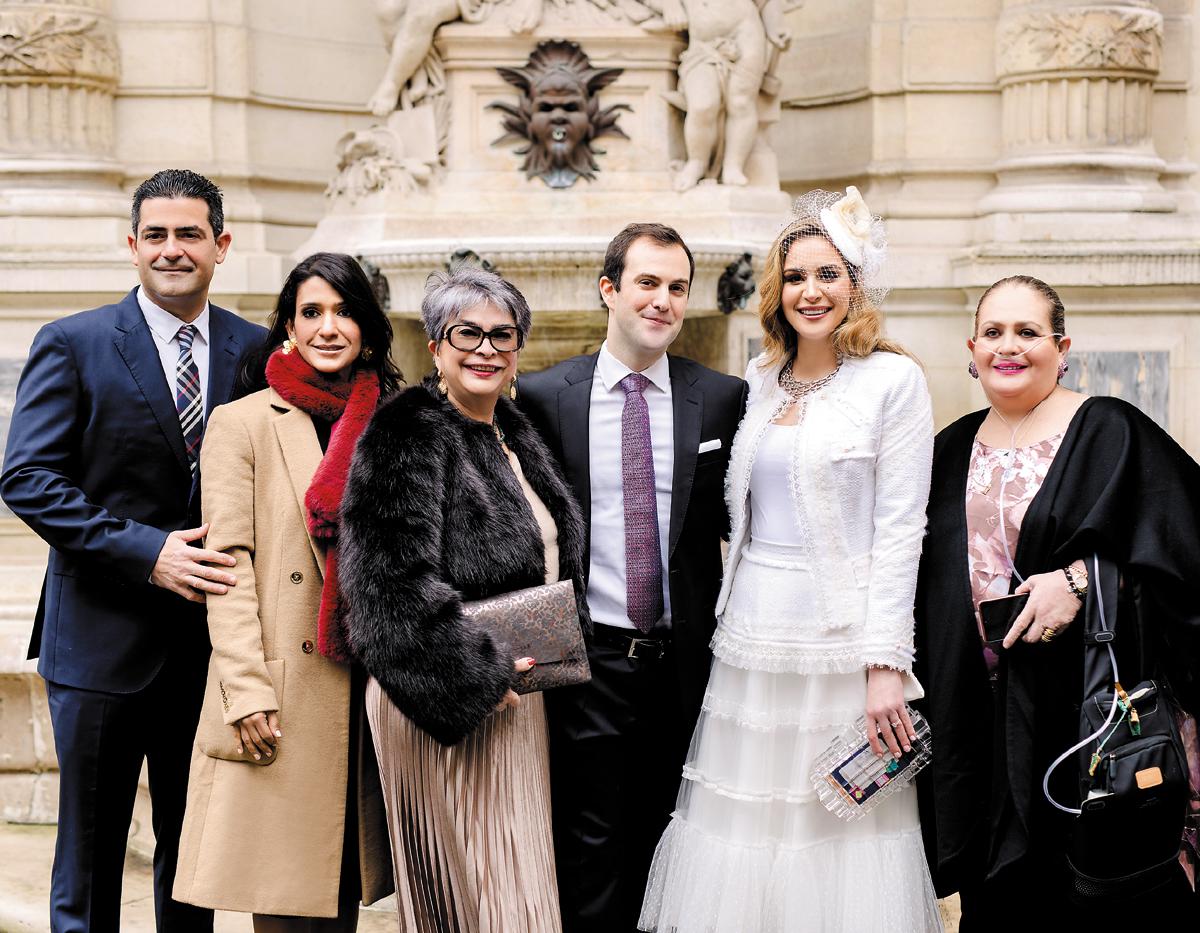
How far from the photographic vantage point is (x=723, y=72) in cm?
631

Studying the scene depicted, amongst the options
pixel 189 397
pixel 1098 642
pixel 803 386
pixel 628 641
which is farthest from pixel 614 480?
pixel 1098 642

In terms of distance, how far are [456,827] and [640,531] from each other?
78 centimetres

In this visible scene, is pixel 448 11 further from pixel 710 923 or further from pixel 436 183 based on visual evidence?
pixel 710 923

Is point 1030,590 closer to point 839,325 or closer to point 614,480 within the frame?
point 839,325

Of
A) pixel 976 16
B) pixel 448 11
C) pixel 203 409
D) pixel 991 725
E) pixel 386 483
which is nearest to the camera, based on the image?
pixel 386 483

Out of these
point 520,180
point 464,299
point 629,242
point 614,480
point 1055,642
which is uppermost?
point 520,180

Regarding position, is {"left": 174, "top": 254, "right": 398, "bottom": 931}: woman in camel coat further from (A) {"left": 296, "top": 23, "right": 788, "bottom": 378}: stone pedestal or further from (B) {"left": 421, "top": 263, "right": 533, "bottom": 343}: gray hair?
(A) {"left": 296, "top": 23, "right": 788, "bottom": 378}: stone pedestal

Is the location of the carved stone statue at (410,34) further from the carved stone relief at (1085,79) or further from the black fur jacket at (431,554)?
the black fur jacket at (431,554)

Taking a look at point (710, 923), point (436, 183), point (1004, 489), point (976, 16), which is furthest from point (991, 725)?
point (976, 16)

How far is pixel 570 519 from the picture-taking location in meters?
3.35

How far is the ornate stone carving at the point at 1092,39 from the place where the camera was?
6.49m

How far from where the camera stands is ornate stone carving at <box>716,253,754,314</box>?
575cm

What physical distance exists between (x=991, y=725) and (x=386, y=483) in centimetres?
136

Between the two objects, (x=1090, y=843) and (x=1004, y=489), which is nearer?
(x=1090, y=843)
